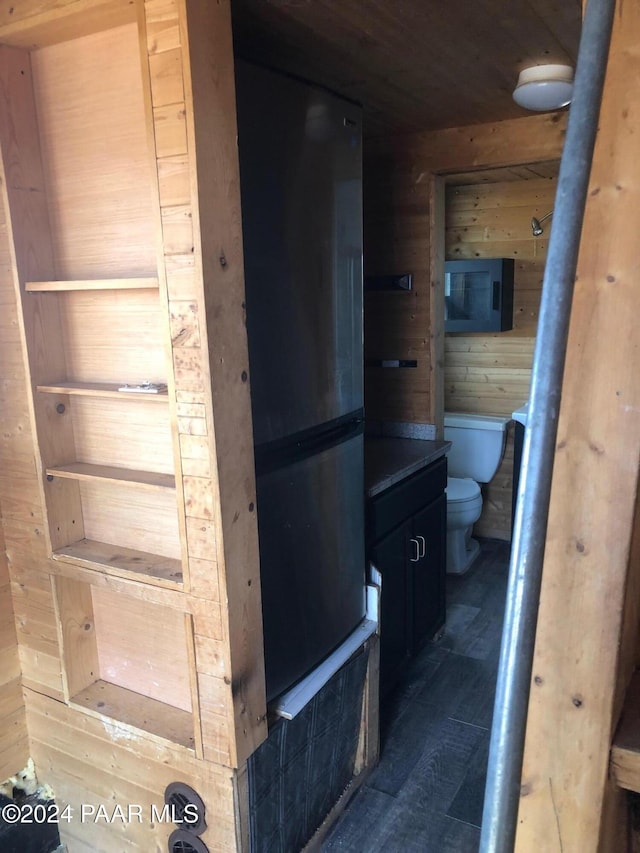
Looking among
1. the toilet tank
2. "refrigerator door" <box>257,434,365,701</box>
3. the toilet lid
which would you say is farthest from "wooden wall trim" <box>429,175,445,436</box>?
"refrigerator door" <box>257,434,365,701</box>

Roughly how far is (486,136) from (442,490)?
1.49 meters

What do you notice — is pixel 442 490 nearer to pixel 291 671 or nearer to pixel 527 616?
pixel 291 671

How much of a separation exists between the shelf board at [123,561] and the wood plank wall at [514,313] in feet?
8.99

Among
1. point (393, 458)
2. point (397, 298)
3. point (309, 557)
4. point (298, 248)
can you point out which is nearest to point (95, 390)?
point (298, 248)

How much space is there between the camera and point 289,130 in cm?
157

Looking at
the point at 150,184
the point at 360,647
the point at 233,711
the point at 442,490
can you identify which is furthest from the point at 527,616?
the point at 442,490

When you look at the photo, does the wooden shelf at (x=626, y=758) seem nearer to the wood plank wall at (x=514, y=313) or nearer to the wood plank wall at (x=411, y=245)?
the wood plank wall at (x=411, y=245)

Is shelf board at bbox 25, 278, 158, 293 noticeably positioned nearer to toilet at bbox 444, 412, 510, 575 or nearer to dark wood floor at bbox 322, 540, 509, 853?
dark wood floor at bbox 322, 540, 509, 853

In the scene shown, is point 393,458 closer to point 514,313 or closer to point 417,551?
point 417,551

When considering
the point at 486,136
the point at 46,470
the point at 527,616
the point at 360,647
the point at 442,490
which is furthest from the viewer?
the point at 442,490

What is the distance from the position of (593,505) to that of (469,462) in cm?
319

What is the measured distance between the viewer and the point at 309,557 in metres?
1.80

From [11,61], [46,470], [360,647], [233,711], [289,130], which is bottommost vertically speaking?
[360,647]

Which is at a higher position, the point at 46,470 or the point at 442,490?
the point at 46,470
